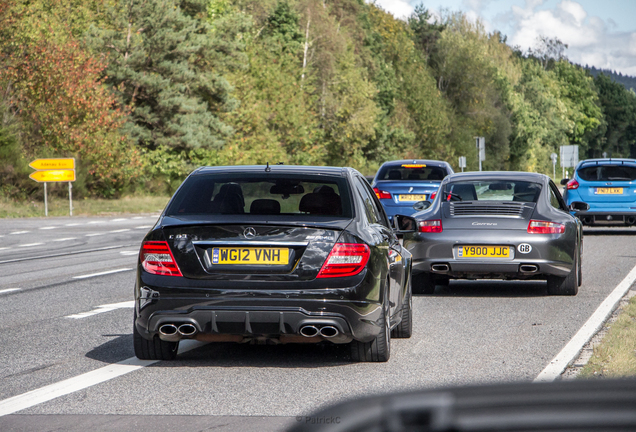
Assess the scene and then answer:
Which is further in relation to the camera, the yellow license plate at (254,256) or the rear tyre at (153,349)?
the rear tyre at (153,349)

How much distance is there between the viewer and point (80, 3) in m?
57.6

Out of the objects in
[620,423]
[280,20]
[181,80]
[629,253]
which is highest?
[280,20]

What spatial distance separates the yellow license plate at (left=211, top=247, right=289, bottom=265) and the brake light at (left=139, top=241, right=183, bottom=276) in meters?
0.31

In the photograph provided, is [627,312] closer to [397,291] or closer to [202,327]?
[397,291]

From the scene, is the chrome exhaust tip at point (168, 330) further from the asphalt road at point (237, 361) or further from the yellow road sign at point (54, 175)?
the yellow road sign at point (54, 175)

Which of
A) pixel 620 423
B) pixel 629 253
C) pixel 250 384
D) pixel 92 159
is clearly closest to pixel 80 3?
pixel 92 159

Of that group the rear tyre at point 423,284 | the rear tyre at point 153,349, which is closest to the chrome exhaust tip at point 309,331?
the rear tyre at point 153,349

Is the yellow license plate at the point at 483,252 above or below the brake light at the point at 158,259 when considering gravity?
below

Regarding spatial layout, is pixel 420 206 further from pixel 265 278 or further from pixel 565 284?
pixel 265 278

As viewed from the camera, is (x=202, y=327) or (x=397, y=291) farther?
(x=397, y=291)

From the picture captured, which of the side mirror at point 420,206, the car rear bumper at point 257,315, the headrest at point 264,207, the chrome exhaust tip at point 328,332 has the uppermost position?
the headrest at point 264,207

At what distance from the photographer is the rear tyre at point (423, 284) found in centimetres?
1156

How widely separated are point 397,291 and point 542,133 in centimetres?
9927

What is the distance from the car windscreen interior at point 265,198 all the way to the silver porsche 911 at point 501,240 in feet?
13.0
